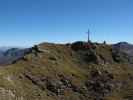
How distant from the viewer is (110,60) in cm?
9144

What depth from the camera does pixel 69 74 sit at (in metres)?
76.4

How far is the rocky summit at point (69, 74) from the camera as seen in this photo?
64.1 metres

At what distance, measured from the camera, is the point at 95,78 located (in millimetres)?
78125

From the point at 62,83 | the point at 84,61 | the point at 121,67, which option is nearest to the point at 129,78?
the point at 121,67

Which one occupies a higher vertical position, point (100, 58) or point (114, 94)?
point (100, 58)

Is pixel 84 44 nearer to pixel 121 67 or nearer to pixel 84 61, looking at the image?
pixel 84 61

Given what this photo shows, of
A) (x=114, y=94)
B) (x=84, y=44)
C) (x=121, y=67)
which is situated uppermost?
(x=84, y=44)

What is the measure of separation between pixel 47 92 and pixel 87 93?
11317 millimetres

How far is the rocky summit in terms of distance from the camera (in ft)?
210

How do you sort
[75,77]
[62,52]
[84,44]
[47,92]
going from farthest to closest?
1. [84,44]
2. [62,52]
3. [75,77]
4. [47,92]

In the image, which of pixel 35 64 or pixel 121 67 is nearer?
pixel 35 64

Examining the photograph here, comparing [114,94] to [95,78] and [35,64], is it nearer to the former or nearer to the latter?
[95,78]

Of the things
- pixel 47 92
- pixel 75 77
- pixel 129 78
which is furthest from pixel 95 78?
pixel 47 92

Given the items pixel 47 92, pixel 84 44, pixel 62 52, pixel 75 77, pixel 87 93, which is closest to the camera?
pixel 47 92
